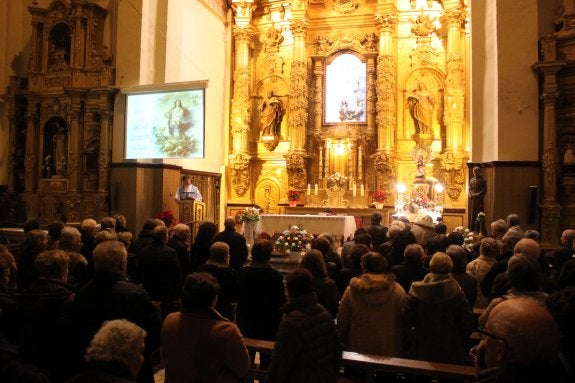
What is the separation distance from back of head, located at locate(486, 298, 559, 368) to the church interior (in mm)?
9291

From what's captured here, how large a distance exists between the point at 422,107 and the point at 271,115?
4.96 m

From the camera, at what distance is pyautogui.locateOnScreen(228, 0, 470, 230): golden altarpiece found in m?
14.9

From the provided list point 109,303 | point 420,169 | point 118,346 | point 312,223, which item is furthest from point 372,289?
point 420,169

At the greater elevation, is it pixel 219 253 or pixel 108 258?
pixel 108 258

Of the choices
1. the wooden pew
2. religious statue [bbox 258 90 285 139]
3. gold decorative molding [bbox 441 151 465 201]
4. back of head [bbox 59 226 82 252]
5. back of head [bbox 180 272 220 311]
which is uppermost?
religious statue [bbox 258 90 285 139]

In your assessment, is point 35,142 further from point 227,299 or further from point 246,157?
point 227,299

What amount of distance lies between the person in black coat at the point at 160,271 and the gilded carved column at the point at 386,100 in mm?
10853

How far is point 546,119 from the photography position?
1031cm

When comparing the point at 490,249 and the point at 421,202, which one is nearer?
the point at 490,249

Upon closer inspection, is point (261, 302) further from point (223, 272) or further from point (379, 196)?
point (379, 196)

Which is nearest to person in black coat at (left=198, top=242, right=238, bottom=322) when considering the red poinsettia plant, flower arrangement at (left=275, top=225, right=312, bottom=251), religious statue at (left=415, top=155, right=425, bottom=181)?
flower arrangement at (left=275, top=225, right=312, bottom=251)

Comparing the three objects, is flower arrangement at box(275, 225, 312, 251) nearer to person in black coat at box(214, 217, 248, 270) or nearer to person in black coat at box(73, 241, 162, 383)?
person in black coat at box(214, 217, 248, 270)

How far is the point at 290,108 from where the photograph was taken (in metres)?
16.4

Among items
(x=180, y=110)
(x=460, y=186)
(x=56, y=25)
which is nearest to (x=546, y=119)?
(x=460, y=186)
